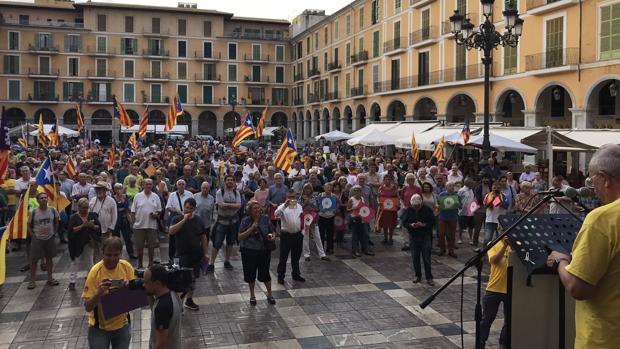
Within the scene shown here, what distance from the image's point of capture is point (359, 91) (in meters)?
42.3

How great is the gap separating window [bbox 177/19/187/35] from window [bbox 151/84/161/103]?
620 cm

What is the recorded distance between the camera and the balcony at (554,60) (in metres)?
22.2

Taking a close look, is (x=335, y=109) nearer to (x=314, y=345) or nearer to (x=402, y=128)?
(x=402, y=128)

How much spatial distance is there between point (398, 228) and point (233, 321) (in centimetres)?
766

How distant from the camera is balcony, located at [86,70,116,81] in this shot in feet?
182

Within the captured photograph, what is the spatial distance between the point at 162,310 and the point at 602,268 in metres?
2.89

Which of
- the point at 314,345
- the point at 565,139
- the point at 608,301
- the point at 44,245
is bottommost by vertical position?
the point at 314,345

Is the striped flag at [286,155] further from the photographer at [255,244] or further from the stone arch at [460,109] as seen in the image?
the stone arch at [460,109]

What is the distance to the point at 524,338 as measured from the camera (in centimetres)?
370

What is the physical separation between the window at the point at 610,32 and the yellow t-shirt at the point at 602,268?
20.9m

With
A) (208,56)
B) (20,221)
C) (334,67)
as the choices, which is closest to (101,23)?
(208,56)

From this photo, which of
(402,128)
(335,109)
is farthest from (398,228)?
(335,109)

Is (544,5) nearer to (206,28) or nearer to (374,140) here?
(374,140)

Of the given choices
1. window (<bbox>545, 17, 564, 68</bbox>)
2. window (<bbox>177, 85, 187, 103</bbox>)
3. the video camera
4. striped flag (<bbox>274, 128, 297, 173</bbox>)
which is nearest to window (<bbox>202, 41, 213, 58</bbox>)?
window (<bbox>177, 85, 187, 103</bbox>)
